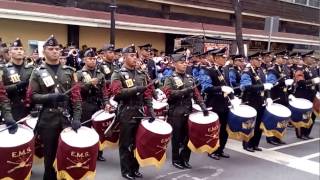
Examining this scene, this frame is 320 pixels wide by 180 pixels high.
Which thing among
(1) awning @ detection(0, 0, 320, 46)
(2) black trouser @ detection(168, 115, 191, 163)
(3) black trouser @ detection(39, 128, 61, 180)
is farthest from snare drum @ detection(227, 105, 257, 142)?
(1) awning @ detection(0, 0, 320, 46)

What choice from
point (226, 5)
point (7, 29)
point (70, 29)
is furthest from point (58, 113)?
point (226, 5)

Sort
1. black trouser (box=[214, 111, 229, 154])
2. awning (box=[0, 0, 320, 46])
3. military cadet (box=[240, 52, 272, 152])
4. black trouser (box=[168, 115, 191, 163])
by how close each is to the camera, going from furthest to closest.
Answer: awning (box=[0, 0, 320, 46]) < military cadet (box=[240, 52, 272, 152]) < black trouser (box=[214, 111, 229, 154]) < black trouser (box=[168, 115, 191, 163])

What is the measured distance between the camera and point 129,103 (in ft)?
19.7

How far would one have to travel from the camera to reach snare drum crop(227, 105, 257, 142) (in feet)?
23.0

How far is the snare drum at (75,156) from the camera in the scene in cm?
457

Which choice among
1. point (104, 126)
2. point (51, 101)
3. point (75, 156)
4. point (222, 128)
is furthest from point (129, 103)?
point (222, 128)

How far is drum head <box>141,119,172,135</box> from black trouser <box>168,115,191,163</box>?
2.45 ft

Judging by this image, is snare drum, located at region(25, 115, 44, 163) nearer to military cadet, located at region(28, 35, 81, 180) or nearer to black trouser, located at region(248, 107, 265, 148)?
military cadet, located at region(28, 35, 81, 180)

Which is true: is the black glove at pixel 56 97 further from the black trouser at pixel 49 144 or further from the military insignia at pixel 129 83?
the military insignia at pixel 129 83

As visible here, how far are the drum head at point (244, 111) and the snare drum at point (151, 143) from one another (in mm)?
1779

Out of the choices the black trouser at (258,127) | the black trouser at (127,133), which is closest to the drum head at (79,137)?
the black trouser at (127,133)

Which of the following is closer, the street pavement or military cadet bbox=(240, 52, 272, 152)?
the street pavement

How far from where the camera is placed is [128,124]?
5965mm

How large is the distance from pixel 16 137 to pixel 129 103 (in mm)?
1886
